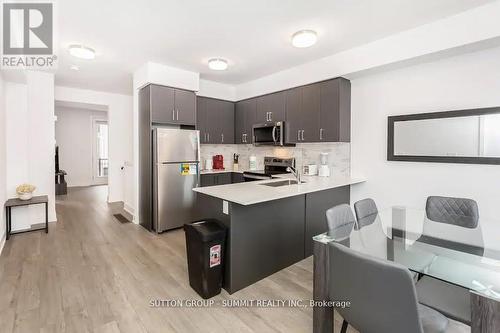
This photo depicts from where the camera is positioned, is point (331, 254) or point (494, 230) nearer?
point (331, 254)

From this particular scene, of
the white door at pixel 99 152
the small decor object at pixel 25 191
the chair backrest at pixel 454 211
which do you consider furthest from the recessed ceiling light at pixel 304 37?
the white door at pixel 99 152

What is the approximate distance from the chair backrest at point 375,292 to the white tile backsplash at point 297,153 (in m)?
2.83

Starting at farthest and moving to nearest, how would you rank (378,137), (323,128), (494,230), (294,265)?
1. (323,128)
2. (378,137)
3. (294,265)
4. (494,230)

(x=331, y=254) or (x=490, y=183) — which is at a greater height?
(x=490, y=183)

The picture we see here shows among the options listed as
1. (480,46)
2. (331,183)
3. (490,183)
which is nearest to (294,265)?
(331,183)

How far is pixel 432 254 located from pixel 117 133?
6229mm

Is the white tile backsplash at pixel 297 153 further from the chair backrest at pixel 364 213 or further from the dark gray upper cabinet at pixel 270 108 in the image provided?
the chair backrest at pixel 364 213

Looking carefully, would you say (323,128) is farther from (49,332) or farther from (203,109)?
(49,332)

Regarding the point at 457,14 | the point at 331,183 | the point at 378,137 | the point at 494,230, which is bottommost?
the point at 494,230

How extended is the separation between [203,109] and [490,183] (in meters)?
4.21

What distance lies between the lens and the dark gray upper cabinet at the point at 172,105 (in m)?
3.99

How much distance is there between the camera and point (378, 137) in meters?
3.55

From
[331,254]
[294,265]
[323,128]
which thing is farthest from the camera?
[323,128]

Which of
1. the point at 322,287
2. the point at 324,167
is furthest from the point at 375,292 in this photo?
the point at 324,167
